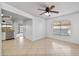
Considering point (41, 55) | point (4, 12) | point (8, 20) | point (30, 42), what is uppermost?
point (4, 12)

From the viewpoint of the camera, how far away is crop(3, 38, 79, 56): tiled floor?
268 centimetres

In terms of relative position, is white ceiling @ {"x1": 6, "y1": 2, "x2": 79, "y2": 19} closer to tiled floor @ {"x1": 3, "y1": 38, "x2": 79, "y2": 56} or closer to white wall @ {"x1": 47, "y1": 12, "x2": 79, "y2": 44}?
white wall @ {"x1": 47, "y1": 12, "x2": 79, "y2": 44}

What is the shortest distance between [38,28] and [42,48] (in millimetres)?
560

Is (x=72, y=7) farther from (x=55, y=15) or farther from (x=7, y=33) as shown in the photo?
(x=7, y=33)

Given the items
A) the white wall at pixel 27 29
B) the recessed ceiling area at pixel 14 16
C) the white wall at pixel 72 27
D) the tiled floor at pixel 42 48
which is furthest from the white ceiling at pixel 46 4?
the tiled floor at pixel 42 48

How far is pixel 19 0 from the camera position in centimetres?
241

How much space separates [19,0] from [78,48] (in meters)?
1.97

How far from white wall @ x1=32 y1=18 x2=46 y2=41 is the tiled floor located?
0.17 m

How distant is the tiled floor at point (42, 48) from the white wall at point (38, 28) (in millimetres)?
167

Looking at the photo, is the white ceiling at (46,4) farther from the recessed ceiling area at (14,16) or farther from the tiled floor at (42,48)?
the tiled floor at (42,48)

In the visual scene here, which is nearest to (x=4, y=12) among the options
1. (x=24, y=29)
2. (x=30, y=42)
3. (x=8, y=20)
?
(x=8, y=20)

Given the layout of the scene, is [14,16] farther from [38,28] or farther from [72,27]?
[72,27]

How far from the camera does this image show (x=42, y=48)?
283 centimetres

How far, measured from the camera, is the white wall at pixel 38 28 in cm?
277
